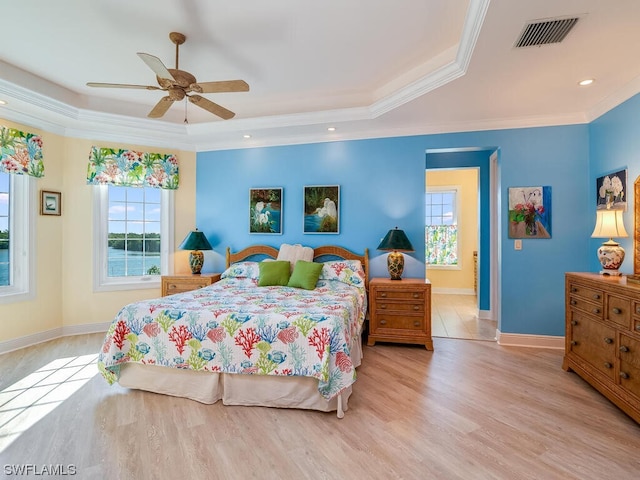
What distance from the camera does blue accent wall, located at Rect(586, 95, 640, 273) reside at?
284 cm

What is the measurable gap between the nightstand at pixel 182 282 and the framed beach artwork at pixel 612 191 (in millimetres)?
4629

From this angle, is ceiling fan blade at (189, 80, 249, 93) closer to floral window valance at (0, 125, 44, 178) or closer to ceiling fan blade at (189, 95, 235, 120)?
ceiling fan blade at (189, 95, 235, 120)

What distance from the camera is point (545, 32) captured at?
2.16 meters

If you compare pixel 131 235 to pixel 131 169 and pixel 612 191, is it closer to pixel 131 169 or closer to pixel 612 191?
pixel 131 169

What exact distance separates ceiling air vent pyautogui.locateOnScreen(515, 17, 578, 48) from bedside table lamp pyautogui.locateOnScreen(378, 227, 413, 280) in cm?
212

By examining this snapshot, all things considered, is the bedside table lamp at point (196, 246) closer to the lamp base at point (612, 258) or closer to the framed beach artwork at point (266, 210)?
the framed beach artwork at point (266, 210)

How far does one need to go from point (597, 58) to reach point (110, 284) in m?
5.81

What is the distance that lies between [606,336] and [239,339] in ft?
9.36

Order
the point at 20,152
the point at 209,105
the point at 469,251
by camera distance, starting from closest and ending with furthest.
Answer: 1. the point at 209,105
2. the point at 20,152
3. the point at 469,251

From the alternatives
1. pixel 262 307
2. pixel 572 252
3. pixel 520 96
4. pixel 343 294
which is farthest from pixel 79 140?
pixel 572 252

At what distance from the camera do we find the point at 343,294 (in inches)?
129

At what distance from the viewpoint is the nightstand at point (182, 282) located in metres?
4.25

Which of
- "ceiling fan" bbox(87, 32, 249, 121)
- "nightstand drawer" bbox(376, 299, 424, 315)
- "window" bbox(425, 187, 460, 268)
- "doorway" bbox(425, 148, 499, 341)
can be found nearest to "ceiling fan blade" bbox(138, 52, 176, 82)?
"ceiling fan" bbox(87, 32, 249, 121)

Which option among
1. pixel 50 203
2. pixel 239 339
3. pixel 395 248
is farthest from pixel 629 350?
pixel 50 203
